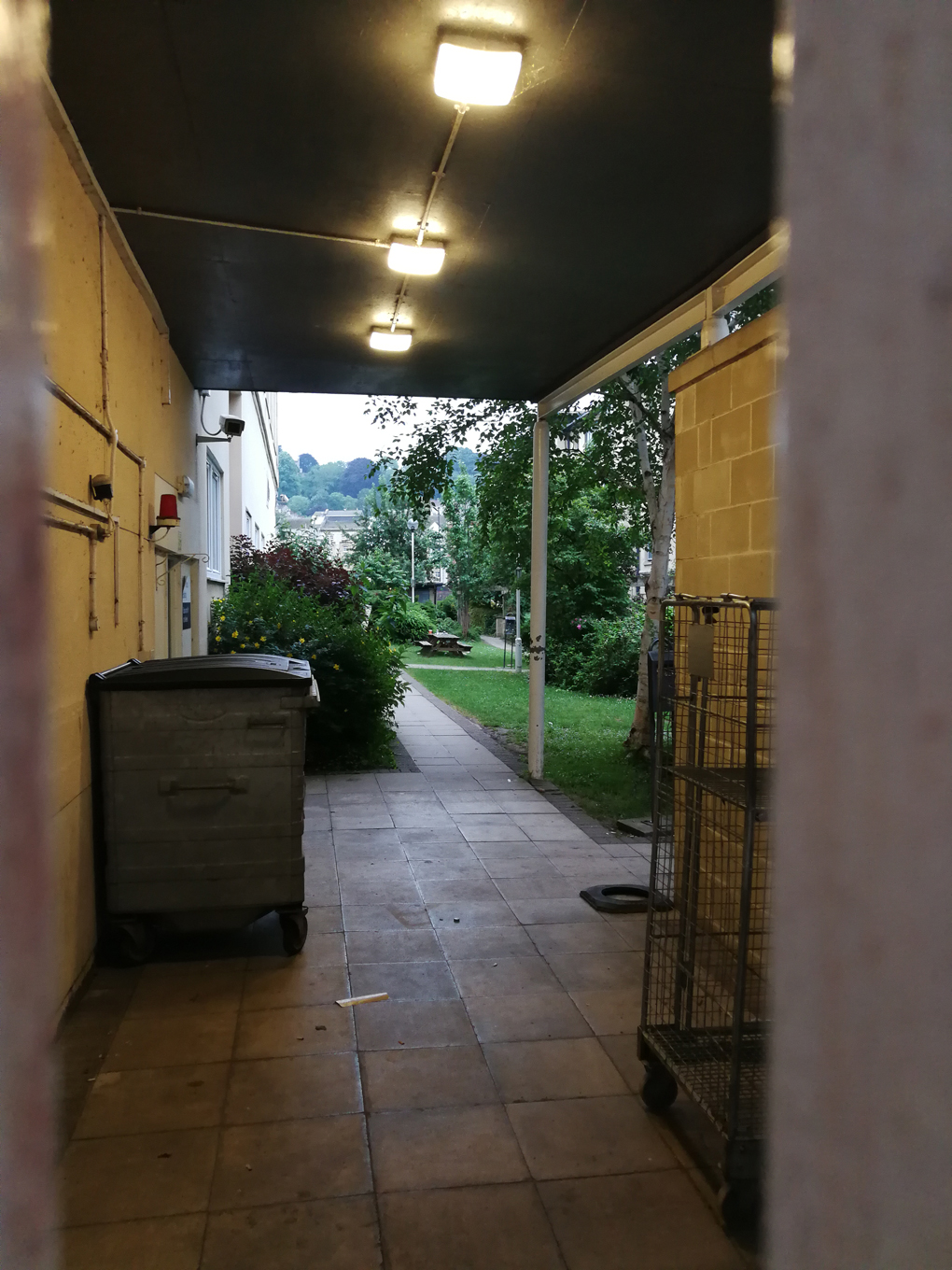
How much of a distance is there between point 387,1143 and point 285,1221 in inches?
18.1

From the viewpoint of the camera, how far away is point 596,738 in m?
11.6

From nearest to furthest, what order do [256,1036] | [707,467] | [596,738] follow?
[256,1036]
[707,467]
[596,738]

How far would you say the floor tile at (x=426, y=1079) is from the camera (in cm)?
323

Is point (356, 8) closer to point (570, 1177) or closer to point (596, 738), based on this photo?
point (570, 1177)

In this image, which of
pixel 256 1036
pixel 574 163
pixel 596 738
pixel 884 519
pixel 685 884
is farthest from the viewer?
pixel 596 738

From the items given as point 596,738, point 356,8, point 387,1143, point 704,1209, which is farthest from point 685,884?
point 596,738

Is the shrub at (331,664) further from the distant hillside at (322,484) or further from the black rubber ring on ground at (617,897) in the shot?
the distant hillside at (322,484)

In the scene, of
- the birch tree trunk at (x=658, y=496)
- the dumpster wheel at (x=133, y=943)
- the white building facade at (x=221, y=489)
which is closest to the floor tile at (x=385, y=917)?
the dumpster wheel at (x=133, y=943)

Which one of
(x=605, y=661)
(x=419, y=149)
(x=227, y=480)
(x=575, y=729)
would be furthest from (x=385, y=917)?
(x=605, y=661)

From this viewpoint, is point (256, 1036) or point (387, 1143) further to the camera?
point (256, 1036)

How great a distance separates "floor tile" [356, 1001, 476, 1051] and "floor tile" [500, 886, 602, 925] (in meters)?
1.13

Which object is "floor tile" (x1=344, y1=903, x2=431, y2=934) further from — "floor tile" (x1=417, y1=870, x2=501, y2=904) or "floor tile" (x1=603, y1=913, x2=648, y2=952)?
"floor tile" (x1=603, y1=913, x2=648, y2=952)

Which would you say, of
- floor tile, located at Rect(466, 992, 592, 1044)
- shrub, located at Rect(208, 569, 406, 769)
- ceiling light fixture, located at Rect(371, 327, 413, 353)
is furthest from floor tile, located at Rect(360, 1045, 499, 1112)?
shrub, located at Rect(208, 569, 406, 769)

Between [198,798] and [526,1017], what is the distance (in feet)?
6.05
